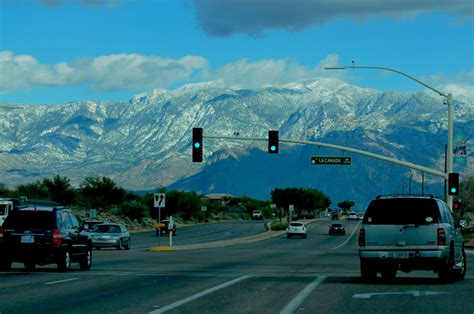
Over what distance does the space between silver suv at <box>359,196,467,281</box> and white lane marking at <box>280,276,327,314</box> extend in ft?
4.68

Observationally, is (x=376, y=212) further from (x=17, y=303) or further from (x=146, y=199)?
(x=146, y=199)

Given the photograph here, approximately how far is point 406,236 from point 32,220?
1101 centimetres

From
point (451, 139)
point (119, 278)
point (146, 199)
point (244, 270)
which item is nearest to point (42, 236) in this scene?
point (119, 278)

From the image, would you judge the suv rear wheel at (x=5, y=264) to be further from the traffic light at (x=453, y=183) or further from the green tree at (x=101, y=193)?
the green tree at (x=101, y=193)

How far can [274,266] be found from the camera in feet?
118

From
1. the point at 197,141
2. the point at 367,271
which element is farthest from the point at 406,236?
the point at 197,141

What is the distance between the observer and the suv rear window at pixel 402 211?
995 inches

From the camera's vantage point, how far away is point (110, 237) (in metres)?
54.5

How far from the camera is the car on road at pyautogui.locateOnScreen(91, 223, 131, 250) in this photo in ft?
179

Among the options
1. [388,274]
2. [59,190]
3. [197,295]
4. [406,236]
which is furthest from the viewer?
[59,190]

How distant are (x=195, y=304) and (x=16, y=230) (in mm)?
11920

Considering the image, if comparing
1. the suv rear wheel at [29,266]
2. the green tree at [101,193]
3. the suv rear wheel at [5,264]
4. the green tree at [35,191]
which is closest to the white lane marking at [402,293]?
the suv rear wheel at [5,264]

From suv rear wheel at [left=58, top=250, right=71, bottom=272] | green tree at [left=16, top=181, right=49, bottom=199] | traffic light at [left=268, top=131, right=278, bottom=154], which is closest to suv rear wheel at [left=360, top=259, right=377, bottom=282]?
suv rear wheel at [left=58, top=250, right=71, bottom=272]

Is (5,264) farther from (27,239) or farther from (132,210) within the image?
(132,210)
